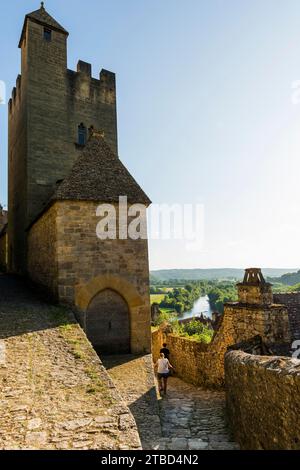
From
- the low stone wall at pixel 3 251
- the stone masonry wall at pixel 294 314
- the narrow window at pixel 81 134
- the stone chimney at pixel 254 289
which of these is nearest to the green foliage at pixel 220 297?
the low stone wall at pixel 3 251

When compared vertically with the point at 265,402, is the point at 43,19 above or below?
above

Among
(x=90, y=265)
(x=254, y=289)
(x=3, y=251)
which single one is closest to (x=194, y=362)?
(x=254, y=289)

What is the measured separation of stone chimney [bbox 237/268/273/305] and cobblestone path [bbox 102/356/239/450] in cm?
322

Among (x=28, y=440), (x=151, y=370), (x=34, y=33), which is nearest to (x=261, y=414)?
(x=28, y=440)

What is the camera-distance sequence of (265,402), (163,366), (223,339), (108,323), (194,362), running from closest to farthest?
(265,402) < (163,366) < (108,323) < (223,339) < (194,362)

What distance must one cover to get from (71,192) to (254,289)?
265 inches

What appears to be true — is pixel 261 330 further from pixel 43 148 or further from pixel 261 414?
pixel 43 148

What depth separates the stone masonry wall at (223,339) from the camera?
9719mm

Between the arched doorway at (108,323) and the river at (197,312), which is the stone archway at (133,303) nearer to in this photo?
the arched doorway at (108,323)

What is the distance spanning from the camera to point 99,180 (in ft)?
36.5

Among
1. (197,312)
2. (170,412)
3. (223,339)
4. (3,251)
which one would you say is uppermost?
(3,251)

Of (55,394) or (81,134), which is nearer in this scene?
(55,394)

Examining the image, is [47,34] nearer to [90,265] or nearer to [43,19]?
[43,19]

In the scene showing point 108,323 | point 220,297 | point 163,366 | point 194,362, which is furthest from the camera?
point 220,297
